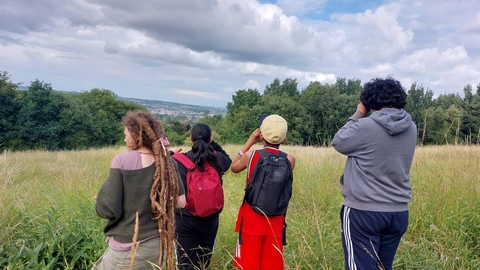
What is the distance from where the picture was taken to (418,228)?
3.51 m

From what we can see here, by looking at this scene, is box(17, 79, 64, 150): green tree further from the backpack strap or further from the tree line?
the backpack strap

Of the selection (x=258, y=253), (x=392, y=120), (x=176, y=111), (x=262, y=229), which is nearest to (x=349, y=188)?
(x=392, y=120)

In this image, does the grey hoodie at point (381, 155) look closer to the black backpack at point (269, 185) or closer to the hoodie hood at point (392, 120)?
the hoodie hood at point (392, 120)

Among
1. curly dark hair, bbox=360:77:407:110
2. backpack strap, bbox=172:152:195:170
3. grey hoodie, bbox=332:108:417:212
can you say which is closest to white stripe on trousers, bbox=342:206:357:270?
grey hoodie, bbox=332:108:417:212

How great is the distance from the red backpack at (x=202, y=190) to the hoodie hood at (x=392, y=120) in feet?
4.78

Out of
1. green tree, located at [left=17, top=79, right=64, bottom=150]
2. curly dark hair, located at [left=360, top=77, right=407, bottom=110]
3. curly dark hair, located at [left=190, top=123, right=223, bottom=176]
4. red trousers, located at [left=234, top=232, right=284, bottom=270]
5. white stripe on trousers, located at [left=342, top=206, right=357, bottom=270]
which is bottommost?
green tree, located at [left=17, top=79, right=64, bottom=150]

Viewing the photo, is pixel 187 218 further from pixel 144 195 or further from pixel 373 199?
pixel 373 199

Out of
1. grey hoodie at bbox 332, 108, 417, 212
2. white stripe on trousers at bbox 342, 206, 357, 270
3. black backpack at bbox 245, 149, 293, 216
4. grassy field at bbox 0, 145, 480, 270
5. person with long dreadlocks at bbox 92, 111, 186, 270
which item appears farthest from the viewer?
grassy field at bbox 0, 145, 480, 270

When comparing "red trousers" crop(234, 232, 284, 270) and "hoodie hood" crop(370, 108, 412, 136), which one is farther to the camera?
"red trousers" crop(234, 232, 284, 270)

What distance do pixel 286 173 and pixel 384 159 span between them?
79 centimetres

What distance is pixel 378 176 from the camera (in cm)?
213

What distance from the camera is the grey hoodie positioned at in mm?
2107

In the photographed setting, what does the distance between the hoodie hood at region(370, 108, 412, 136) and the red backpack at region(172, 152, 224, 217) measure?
4.78ft

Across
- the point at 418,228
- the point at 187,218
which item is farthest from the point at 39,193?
the point at 418,228
